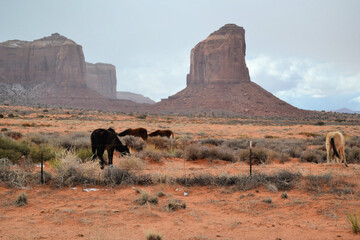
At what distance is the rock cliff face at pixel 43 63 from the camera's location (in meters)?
114

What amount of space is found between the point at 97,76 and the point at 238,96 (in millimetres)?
105301

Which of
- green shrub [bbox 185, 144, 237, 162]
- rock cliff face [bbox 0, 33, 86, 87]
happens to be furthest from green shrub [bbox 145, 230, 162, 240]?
rock cliff face [bbox 0, 33, 86, 87]

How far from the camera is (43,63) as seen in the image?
11775cm

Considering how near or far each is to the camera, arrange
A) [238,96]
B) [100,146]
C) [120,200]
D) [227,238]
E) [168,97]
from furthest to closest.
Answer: [168,97] < [238,96] < [100,146] < [120,200] < [227,238]

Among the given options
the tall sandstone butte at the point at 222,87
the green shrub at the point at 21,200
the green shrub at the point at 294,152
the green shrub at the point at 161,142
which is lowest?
the green shrub at the point at 21,200

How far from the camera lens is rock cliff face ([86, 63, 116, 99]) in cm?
16650

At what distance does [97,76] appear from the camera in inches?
6673

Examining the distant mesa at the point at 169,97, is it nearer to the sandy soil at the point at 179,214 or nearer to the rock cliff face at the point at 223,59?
the rock cliff face at the point at 223,59

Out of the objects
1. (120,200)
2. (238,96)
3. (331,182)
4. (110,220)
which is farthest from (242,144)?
(238,96)

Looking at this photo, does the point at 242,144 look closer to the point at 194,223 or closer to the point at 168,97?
the point at 194,223

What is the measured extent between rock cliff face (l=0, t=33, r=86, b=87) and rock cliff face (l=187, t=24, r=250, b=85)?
158 feet

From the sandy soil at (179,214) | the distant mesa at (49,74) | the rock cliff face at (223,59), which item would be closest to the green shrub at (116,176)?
the sandy soil at (179,214)

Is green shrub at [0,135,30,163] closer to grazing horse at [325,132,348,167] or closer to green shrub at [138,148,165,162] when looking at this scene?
green shrub at [138,148,165,162]

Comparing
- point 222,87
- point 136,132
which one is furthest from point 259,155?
point 222,87
